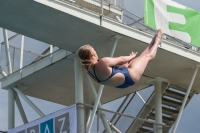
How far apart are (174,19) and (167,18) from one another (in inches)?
11.4

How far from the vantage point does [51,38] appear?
16.6 metres

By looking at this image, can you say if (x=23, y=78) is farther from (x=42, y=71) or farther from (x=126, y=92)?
(x=126, y=92)

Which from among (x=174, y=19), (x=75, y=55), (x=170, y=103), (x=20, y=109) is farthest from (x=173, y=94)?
(x=20, y=109)

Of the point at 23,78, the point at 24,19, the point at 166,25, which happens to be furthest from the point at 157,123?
the point at 24,19

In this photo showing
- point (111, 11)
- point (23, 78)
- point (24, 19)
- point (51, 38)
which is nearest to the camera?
point (24, 19)

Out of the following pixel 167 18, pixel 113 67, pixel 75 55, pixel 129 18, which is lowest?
pixel 113 67

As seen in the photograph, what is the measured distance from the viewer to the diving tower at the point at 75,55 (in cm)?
1534

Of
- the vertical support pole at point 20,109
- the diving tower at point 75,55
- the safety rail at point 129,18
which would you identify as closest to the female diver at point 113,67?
the diving tower at point 75,55

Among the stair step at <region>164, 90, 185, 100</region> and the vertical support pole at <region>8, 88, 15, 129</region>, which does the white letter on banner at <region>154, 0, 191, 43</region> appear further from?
the vertical support pole at <region>8, 88, 15, 129</region>

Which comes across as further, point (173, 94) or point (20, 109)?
point (173, 94)

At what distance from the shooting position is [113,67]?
292 inches

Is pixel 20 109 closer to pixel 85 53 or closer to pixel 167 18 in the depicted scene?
pixel 167 18

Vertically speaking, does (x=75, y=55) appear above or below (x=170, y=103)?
below

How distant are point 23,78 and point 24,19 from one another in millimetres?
4805
